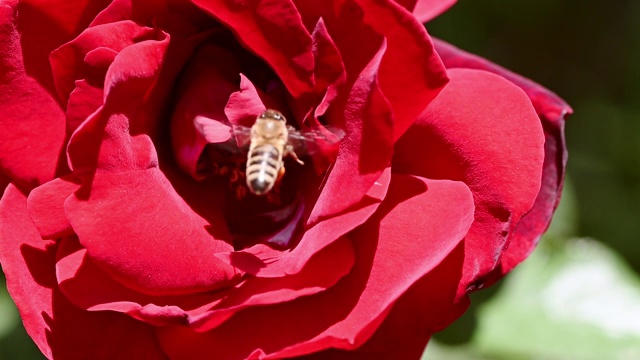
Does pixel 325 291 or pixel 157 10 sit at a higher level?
pixel 157 10

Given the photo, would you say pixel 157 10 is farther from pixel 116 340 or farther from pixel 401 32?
pixel 116 340

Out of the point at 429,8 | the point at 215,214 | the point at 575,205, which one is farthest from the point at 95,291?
the point at 575,205

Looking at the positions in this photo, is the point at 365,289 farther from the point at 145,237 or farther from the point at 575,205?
the point at 575,205

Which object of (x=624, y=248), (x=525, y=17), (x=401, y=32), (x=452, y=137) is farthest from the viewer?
→ (x=525, y=17)

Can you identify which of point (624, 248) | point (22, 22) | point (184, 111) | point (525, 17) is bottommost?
point (624, 248)

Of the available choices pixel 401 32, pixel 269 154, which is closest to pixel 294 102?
pixel 269 154

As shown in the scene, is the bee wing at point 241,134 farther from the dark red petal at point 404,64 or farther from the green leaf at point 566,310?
the green leaf at point 566,310

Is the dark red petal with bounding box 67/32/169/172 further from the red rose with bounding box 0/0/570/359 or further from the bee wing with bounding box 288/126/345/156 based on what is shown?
the bee wing with bounding box 288/126/345/156
